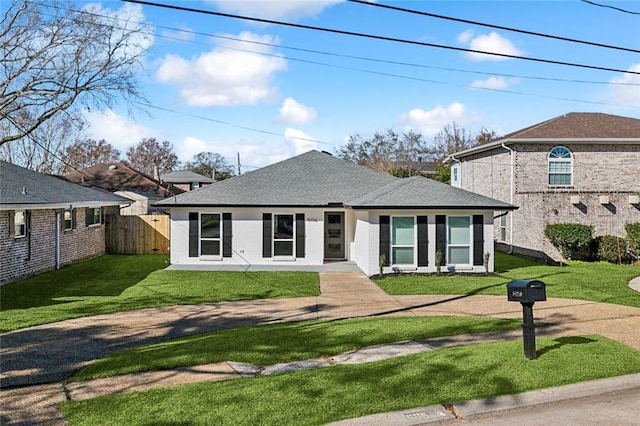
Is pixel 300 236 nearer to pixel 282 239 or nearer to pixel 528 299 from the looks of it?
pixel 282 239

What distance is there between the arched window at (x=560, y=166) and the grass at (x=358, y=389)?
17470 mm

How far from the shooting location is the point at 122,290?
1417 centimetres

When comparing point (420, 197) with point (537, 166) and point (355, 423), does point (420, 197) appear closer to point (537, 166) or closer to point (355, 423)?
point (537, 166)

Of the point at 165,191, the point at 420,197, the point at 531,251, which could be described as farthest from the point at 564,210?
the point at 165,191

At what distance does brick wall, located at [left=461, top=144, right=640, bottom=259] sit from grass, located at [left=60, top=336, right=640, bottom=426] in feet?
49.6

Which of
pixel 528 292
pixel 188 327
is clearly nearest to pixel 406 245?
pixel 188 327

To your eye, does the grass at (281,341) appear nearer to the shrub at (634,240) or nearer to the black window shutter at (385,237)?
the black window shutter at (385,237)

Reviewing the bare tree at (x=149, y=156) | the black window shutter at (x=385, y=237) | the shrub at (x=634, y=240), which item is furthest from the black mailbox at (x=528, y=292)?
the bare tree at (x=149, y=156)

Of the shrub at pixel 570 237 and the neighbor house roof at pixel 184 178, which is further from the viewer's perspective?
the neighbor house roof at pixel 184 178

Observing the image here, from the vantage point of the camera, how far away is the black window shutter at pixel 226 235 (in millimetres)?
19281

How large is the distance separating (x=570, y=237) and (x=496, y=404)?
1704 cm

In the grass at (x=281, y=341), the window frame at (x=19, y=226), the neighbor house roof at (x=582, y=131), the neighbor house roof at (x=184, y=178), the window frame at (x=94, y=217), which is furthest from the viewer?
the neighbor house roof at (x=184, y=178)

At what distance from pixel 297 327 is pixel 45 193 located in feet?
41.4

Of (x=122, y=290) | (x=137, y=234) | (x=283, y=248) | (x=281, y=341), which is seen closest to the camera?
(x=281, y=341)
